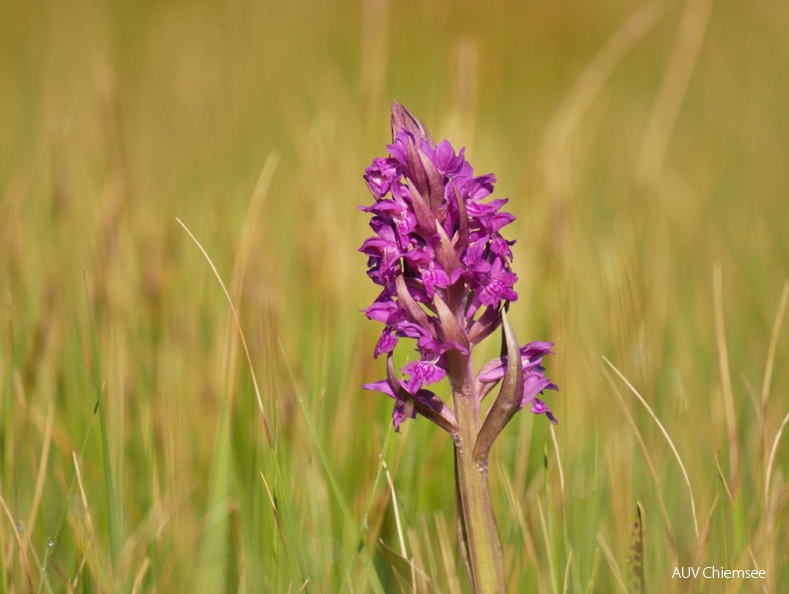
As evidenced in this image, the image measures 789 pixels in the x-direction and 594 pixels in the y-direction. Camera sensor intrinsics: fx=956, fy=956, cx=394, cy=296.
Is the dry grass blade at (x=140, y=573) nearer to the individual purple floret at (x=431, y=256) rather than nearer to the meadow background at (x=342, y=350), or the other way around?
the meadow background at (x=342, y=350)

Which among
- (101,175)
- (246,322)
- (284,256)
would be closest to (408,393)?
(246,322)

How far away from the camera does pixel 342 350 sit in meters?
2.22

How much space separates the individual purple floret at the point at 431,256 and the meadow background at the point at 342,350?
0.19 metres

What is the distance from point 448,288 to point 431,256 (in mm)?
63

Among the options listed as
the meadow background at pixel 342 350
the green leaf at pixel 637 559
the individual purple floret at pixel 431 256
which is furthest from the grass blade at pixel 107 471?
the green leaf at pixel 637 559

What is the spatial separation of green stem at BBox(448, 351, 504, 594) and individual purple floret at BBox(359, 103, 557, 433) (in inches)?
0.7

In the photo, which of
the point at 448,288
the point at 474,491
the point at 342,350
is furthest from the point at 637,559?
the point at 342,350

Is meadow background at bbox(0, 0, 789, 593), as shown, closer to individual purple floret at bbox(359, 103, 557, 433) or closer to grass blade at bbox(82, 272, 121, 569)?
grass blade at bbox(82, 272, 121, 569)

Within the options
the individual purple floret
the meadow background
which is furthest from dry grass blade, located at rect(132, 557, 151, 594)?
the individual purple floret

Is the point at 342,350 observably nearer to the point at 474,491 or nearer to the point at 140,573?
the point at 140,573

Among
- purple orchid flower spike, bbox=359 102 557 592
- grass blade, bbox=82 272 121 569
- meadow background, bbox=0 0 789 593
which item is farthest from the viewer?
meadow background, bbox=0 0 789 593

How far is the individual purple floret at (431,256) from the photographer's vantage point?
45.3 inches

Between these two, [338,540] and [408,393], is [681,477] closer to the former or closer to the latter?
[338,540]

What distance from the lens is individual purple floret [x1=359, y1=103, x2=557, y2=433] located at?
1.15 m
